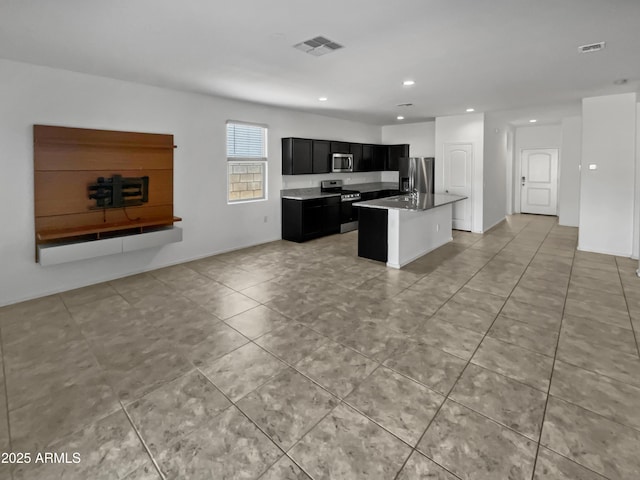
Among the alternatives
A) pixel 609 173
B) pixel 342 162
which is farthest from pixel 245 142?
pixel 609 173

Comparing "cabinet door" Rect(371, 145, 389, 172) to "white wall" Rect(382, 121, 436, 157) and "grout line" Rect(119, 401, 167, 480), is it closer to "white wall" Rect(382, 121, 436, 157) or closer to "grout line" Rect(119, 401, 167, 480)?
"white wall" Rect(382, 121, 436, 157)

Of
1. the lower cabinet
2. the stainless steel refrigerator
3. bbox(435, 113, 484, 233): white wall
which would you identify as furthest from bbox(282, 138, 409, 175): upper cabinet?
bbox(435, 113, 484, 233): white wall

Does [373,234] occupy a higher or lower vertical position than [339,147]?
lower

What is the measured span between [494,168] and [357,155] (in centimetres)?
320

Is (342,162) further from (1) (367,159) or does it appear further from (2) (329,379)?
(2) (329,379)

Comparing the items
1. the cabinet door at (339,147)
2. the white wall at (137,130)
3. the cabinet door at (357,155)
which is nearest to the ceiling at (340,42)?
the white wall at (137,130)

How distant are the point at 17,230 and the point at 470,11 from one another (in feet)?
16.2

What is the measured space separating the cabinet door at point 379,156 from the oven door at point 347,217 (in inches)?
69.0

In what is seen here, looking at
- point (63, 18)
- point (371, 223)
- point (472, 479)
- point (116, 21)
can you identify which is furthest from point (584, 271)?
point (63, 18)

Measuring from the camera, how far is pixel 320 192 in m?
7.71

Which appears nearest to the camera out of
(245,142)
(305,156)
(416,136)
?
(245,142)

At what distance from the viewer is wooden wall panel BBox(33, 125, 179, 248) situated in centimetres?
399

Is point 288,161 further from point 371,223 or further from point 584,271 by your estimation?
point 584,271

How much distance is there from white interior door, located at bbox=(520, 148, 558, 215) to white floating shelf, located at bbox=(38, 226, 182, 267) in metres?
9.83
